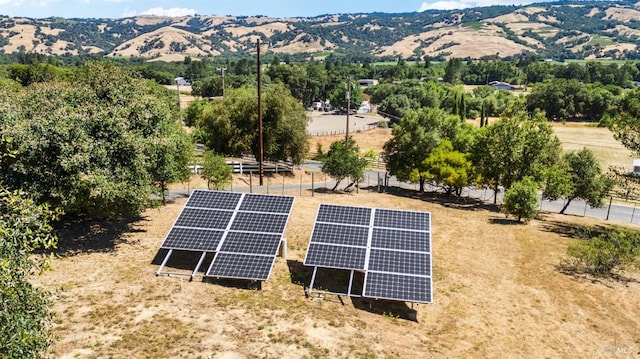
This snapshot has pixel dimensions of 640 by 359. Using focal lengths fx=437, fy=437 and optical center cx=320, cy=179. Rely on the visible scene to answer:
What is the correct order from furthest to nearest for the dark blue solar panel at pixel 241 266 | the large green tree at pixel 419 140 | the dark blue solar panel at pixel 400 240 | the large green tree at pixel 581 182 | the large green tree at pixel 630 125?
1. the large green tree at pixel 419 140
2. the large green tree at pixel 581 182
3. the large green tree at pixel 630 125
4. the dark blue solar panel at pixel 400 240
5. the dark blue solar panel at pixel 241 266

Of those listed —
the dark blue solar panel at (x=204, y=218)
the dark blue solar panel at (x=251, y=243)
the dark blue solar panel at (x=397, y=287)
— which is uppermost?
the dark blue solar panel at (x=204, y=218)

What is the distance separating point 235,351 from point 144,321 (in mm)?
4404

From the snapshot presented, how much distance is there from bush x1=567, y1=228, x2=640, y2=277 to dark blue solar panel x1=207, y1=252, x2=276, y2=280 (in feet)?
60.4

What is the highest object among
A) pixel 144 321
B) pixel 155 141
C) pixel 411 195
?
pixel 155 141

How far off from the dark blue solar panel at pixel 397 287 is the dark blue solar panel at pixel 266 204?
22.4 feet

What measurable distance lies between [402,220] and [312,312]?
8022mm

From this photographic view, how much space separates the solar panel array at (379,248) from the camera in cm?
2041

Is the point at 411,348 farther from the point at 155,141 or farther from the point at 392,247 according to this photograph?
the point at 155,141

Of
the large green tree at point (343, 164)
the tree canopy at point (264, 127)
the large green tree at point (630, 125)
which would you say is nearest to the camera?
the large green tree at point (630, 125)

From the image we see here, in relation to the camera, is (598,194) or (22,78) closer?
(598,194)

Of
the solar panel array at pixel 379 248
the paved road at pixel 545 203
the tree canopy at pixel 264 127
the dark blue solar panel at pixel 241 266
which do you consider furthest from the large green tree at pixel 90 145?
the tree canopy at pixel 264 127

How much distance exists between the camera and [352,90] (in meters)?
143

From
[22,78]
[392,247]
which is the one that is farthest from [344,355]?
[22,78]

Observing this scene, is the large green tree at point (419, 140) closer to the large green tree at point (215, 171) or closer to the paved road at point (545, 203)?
the paved road at point (545, 203)
